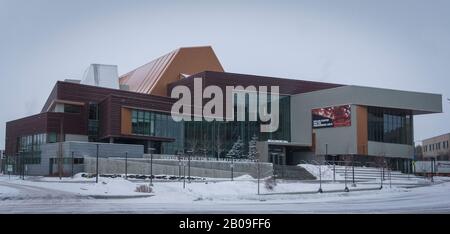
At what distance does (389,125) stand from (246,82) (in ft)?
87.5

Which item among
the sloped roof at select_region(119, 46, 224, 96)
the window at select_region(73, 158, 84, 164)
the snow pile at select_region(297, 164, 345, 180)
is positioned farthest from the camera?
the sloped roof at select_region(119, 46, 224, 96)

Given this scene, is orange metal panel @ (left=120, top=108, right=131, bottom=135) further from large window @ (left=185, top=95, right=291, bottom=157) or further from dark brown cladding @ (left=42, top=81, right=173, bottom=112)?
large window @ (left=185, top=95, right=291, bottom=157)

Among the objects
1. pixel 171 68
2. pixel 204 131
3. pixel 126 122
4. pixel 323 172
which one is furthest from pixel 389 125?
pixel 126 122

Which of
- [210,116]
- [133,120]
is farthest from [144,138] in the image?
[210,116]

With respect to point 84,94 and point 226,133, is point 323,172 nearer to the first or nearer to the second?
point 226,133

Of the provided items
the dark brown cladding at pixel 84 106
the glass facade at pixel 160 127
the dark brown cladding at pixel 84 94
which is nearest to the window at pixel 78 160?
the dark brown cladding at pixel 84 106

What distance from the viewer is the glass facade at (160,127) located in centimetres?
7438

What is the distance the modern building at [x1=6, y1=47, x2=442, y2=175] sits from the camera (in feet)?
248

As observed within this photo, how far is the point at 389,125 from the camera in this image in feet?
290

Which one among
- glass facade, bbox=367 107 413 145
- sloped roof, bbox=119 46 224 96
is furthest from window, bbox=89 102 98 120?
glass facade, bbox=367 107 413 145

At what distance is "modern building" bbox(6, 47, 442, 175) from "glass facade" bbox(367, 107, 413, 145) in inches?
6.8

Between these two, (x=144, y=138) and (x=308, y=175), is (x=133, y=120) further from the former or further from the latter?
(x=308, y=175)
